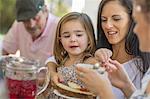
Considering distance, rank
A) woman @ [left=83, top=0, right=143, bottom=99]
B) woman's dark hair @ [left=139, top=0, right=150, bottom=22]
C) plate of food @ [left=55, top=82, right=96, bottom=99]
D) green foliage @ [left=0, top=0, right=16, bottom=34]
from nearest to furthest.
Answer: woman's dark hair @ [left=139, top=0, right=150, bottom=22] → plate of food @ [left=55, top=82, right=96, bottom=99] → woman @ [left=83, top=0, right=143, bottom=99] → green foliage @ [left=0, top=0, right=16, bottom=34]

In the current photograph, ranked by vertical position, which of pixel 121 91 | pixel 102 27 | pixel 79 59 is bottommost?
pixel 121 91

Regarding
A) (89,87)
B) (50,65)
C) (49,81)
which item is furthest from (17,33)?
(89,87)

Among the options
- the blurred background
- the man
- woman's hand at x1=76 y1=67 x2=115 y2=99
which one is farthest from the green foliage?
woman's hand at x1=76 y1=67 x2=115 y2=99

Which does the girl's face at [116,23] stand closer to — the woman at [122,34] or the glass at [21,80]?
the woman at [122,34]

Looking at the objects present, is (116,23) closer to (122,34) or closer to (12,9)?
(122,34)

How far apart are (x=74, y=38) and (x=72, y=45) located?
3cm

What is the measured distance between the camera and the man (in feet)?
6.16

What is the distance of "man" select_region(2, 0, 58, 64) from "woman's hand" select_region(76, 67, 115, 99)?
27.7 inches

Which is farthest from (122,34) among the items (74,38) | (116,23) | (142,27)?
(142,27)

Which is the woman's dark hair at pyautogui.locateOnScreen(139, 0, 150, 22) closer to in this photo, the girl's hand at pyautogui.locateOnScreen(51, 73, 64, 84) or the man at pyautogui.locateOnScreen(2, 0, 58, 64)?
the girl's hand at pyautogui.locateOnScreen(51, 73, 64, 84)

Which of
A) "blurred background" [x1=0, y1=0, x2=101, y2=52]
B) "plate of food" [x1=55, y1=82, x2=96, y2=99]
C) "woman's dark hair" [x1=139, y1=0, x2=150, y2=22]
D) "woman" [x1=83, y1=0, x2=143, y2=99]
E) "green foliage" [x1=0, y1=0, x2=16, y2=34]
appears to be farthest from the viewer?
"green foliage" [x1=0, y1=0, x2=16, y2=34]

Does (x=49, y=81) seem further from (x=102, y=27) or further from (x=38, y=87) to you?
(x=102, y=27)

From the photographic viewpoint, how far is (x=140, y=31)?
954 millimetres

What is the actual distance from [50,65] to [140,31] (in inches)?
24.5
